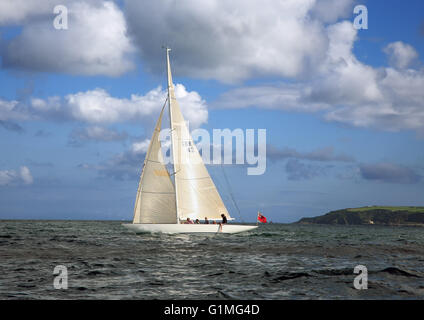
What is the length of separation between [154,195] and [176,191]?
2674mm

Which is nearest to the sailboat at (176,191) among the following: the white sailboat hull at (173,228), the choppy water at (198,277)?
the white sailboat hull at (173,228)

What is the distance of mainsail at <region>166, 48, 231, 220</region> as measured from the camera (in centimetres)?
5109

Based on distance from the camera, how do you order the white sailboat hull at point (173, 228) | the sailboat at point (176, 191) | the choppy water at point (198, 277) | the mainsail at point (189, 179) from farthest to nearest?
the mainsail at point (189, 179)
the sailboat at point (176, 191)
the white sailboat hull at point (173, 228)
the choppy water at point (198, 277)

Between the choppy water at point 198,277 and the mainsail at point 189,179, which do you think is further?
the mainsail at point 189,179

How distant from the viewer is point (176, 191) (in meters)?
50.4

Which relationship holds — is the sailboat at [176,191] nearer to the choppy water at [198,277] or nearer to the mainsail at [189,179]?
the mainsail at [189,179]

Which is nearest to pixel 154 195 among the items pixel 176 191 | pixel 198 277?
pixel 176 191

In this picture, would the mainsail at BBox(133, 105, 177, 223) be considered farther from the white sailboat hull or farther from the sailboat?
the white sailboat hull

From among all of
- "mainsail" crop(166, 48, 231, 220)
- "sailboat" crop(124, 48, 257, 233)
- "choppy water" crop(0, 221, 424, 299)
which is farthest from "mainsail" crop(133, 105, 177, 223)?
"choppy water" crop(0, 221, 424, 299)

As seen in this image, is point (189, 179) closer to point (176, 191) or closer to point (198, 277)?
point (176, 191)

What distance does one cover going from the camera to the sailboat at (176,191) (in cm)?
4900
